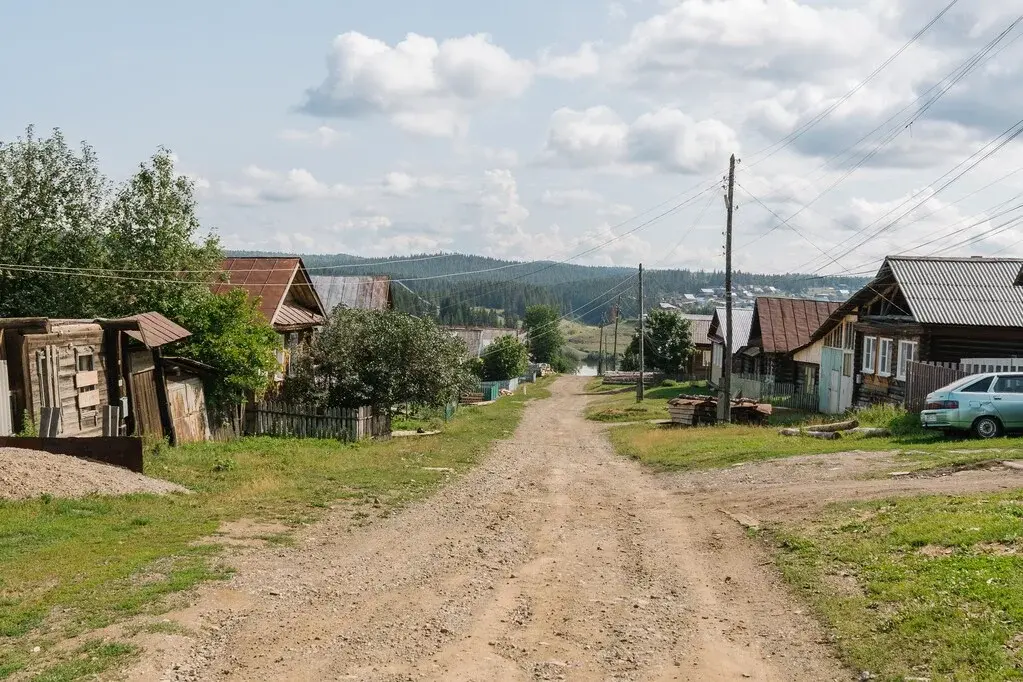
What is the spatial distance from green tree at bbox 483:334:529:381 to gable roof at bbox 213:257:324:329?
47720 mm

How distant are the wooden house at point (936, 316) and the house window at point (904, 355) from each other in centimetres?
3

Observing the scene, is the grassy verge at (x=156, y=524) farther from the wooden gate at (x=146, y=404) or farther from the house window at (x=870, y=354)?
the house window at (x=870, y=354)

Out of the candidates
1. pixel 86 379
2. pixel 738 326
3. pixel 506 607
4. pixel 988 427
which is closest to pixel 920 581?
pixel 506 607

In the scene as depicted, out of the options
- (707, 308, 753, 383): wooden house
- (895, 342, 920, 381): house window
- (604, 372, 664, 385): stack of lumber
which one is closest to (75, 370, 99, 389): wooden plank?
(895, 342, 920, 381): house window

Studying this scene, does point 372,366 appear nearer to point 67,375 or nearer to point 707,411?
point 67,375

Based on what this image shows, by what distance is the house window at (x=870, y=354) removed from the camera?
113 feet

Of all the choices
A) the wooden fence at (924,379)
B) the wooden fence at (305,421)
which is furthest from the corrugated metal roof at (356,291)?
the wooden fence at (924,379)

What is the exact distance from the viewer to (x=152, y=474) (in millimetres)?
17719

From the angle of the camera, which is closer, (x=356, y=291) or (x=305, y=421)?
(x=305, y=421)

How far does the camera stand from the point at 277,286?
35625mm

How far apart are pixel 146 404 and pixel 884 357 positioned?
24789mm

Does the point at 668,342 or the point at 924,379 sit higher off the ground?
the point at 924,379

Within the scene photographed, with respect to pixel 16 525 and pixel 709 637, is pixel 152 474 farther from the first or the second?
pixel 709 637

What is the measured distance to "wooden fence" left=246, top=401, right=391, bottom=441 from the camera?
28125mm
